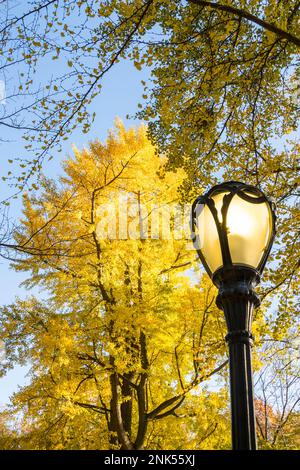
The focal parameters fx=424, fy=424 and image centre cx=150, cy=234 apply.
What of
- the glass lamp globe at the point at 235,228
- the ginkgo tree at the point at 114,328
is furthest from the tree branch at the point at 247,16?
the ginkgo tree at the point at 114,328

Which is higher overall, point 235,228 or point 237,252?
point 235,228

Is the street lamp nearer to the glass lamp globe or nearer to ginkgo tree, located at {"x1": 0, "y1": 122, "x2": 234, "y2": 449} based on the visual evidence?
the glass lamp globe

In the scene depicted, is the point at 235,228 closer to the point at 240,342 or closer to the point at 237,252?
the point at 237,252

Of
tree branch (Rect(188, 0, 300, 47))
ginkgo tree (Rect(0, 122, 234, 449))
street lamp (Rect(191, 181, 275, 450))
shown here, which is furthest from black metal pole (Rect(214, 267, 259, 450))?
ginkgo tree (Rect(0, 122, 234, 449))

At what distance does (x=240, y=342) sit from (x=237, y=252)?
40 cm

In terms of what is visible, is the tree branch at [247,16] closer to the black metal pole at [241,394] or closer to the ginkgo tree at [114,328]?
the black metal pole at [241,394]

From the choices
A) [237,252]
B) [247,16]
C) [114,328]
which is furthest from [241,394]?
[114,328]

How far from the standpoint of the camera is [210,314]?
24.8ft

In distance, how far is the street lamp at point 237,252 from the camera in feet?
5.56

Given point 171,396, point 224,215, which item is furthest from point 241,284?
point 171,396

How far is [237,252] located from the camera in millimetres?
1885

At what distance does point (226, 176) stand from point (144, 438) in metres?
4.99
